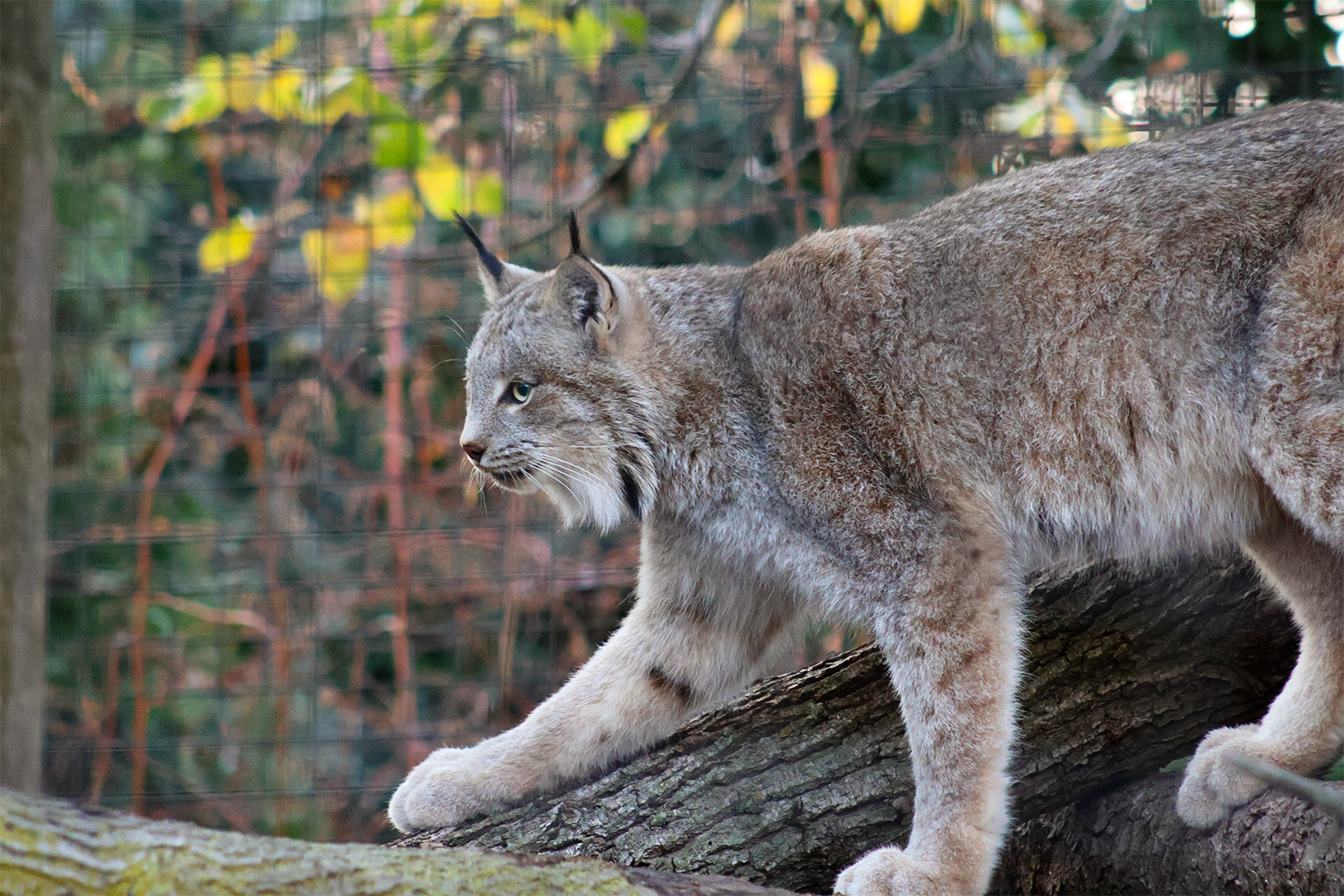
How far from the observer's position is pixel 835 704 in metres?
2.92

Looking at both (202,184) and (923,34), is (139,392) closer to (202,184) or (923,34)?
(202,184)

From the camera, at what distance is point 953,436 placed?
2750 millimetres

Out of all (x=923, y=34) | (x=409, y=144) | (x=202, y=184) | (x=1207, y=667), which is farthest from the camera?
(x=202, y=184)

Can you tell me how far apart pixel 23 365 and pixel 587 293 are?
138cm

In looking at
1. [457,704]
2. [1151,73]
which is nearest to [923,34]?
[1151,73]

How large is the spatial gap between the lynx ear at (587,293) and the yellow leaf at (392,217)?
2.48 meters

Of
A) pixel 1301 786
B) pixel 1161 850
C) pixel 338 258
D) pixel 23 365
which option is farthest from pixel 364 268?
pixel 1301 786

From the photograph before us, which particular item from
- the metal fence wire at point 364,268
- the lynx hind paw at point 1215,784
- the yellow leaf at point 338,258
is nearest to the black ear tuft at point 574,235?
the lynx hind paw at point 1215,784

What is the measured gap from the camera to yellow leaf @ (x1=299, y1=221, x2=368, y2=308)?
210 inches

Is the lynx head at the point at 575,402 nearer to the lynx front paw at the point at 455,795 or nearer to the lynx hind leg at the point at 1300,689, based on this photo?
the lynx front paw at the point at 455,795

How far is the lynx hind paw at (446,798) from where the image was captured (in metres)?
2.91

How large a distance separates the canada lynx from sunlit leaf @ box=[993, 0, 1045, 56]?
99.9 inches

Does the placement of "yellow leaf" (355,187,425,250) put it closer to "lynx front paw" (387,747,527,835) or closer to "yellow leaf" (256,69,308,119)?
"yellow leaf" (256,69,308,119)

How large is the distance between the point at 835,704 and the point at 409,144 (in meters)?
3.13
